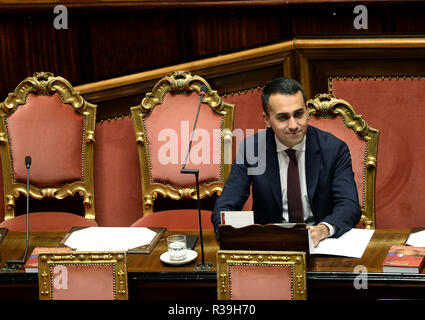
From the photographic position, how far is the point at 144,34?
4219 mm

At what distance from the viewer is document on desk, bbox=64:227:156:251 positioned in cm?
223

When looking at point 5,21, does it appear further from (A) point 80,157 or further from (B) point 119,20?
(A) point 80,157

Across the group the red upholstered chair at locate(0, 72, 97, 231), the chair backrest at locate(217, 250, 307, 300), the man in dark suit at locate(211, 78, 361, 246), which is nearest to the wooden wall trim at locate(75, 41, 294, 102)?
the red upholstered chair at locate(0, 72, 97, 231)

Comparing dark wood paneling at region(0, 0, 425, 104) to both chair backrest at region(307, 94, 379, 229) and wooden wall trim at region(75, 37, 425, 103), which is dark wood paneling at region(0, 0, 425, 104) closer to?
wooden wall trim at region(75, 37, 425, 103)

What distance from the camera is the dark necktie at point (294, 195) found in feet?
7.78

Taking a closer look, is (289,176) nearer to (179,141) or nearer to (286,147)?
(286,147)

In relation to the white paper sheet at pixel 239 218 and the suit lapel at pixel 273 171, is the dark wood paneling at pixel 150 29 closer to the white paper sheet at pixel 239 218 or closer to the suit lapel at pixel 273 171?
the suit lapel at pixel 273 171

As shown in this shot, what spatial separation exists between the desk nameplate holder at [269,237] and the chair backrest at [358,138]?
0.85 meters

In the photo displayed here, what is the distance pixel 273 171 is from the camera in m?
2.42

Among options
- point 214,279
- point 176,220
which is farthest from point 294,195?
point 176,220

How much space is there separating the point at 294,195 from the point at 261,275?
569 mm

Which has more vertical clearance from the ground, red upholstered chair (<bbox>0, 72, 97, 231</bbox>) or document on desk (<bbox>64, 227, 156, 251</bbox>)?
red upholstered chair (<bbox>0, 72, 97, 231</bbox>)

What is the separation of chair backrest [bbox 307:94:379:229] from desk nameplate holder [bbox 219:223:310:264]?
2.77 ft
